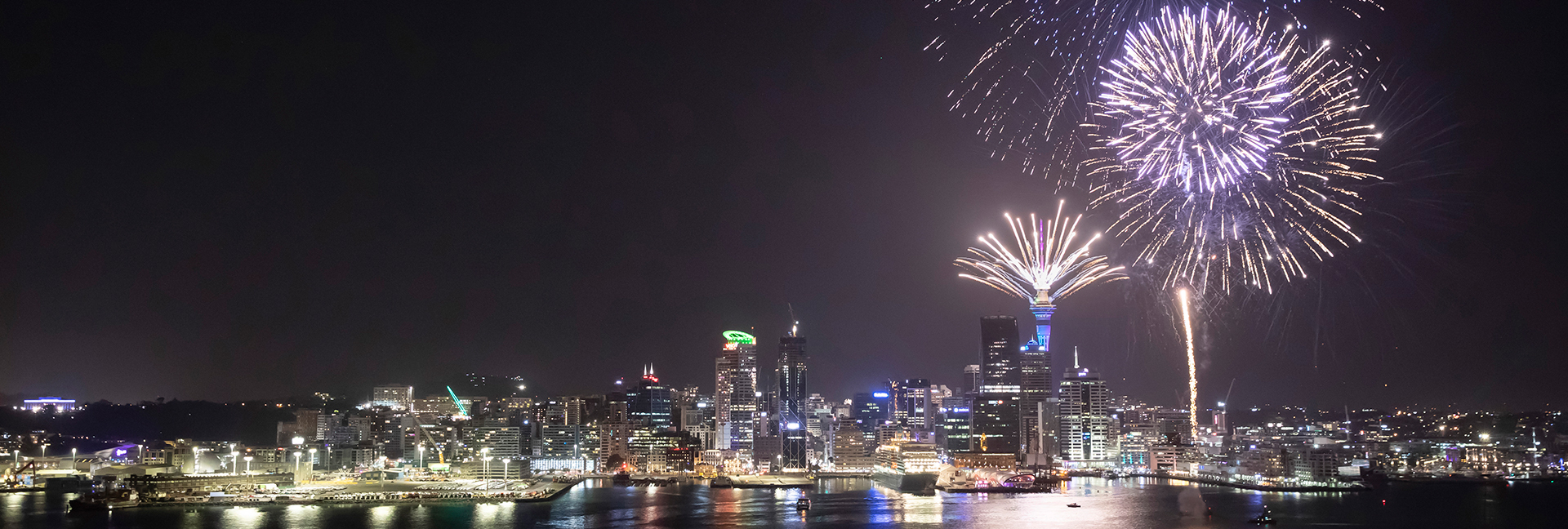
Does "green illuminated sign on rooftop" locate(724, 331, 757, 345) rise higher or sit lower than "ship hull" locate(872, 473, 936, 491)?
higher

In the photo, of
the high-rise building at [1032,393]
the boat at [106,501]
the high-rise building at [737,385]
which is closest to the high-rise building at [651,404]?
the high-rise building at [737,385]

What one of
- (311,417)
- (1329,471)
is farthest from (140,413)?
(1329,471)

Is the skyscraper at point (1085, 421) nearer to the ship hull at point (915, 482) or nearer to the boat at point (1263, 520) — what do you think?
the ship hull at point (915, 482)

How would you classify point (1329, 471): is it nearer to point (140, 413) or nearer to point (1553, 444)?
point (1553, 444)

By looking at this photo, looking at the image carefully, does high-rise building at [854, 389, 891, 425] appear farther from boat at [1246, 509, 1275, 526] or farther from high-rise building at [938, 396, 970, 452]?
boat at [1246, 509, 1275, 526]

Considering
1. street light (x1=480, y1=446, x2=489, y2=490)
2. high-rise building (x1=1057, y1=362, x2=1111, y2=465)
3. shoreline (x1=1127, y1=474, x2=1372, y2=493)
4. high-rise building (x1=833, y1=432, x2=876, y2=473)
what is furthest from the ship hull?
high-rise building (x1=1057, y1=362, x2=1111, y2=465)

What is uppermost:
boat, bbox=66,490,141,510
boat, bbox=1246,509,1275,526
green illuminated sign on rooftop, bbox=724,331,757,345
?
green illuminated sign on rooftop, bbox=724,331,757,345
